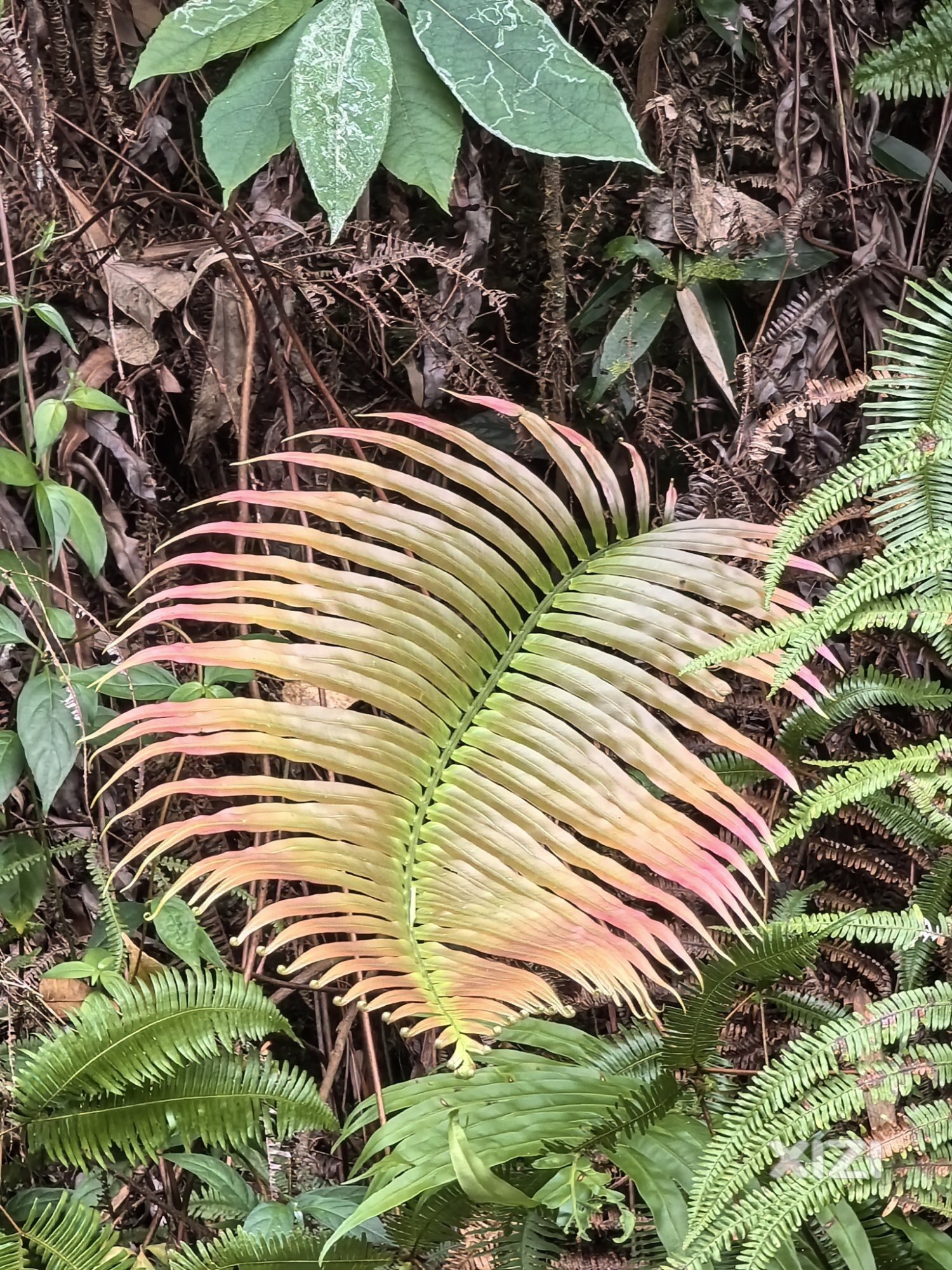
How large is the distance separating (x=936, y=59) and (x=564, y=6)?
0.52 m

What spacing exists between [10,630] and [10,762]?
0.16 meters

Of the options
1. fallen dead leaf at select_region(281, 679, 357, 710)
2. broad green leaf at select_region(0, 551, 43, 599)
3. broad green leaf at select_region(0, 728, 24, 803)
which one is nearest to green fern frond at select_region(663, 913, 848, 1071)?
fallen dead leaf at select_region(281, 679, 357, 710)

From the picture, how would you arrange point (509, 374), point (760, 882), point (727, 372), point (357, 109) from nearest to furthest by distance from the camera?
point (357, 109) → point (760, 882) → point (727, 372) → point (509, 374)

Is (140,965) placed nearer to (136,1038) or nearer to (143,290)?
(136,1038)

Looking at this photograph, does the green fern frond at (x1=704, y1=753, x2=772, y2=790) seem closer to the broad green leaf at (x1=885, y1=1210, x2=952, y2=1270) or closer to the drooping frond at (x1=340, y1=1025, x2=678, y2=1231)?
the drooping frond at (x1=340, y1=1025, x2=678, y2=1231)

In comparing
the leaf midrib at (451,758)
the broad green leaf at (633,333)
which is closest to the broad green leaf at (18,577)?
the leaf midrib at (451,758)

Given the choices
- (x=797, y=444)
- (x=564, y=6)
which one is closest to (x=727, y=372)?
(x=797, y=444)

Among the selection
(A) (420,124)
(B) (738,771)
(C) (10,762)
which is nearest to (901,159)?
(A) (420,124)

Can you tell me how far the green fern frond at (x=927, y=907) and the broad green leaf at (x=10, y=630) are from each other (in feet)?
3.61

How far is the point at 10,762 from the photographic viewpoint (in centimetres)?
114

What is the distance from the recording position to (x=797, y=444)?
1304 millimetres

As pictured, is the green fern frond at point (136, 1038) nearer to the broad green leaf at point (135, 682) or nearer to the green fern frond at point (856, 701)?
the broad green leaf at point (135, 682)

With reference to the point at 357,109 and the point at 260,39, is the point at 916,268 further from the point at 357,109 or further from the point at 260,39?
the point at 260,39

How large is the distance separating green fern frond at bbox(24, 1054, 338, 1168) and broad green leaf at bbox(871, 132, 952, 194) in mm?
1481
